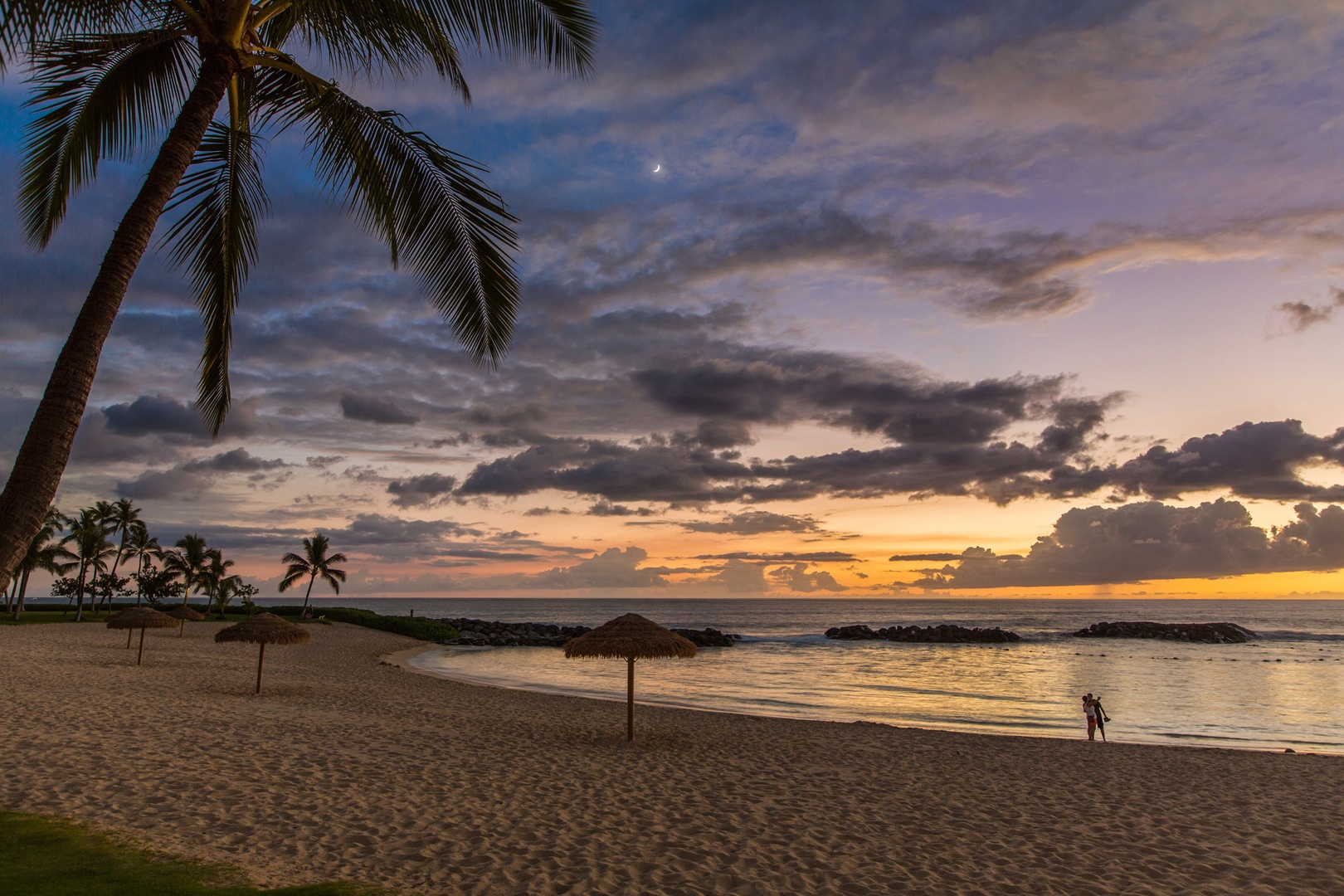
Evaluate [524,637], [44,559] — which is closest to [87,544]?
[44,559]

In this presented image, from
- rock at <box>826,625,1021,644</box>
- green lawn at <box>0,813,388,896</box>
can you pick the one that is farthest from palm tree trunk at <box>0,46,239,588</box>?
rock at <box>826,625,1021,644</box>

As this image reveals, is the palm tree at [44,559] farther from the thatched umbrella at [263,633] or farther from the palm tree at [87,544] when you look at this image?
the thatched umbrella at [263,633]

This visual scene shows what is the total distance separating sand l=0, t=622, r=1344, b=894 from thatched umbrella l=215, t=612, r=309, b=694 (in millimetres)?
1360

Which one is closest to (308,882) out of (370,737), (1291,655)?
(370,737)

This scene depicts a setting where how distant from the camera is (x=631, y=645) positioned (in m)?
13.7

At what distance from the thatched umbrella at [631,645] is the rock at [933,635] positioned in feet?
163

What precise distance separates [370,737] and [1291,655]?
2203 inches

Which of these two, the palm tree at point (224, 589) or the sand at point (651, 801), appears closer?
the sand at point (651, 801)

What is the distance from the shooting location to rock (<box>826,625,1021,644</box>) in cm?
5859

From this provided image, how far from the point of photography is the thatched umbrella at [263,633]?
57.6ft

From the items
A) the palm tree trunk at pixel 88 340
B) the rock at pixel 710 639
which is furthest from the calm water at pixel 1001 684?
the palm tree trunk at pixel 88 340

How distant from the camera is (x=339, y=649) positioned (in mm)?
35000

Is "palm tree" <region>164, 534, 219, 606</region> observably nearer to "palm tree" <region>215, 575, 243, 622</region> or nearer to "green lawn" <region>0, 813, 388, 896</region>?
Result: "palm tree" <region>215, 575, 243, 622</region>

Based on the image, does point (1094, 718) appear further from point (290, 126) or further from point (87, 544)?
point (87, 544)
